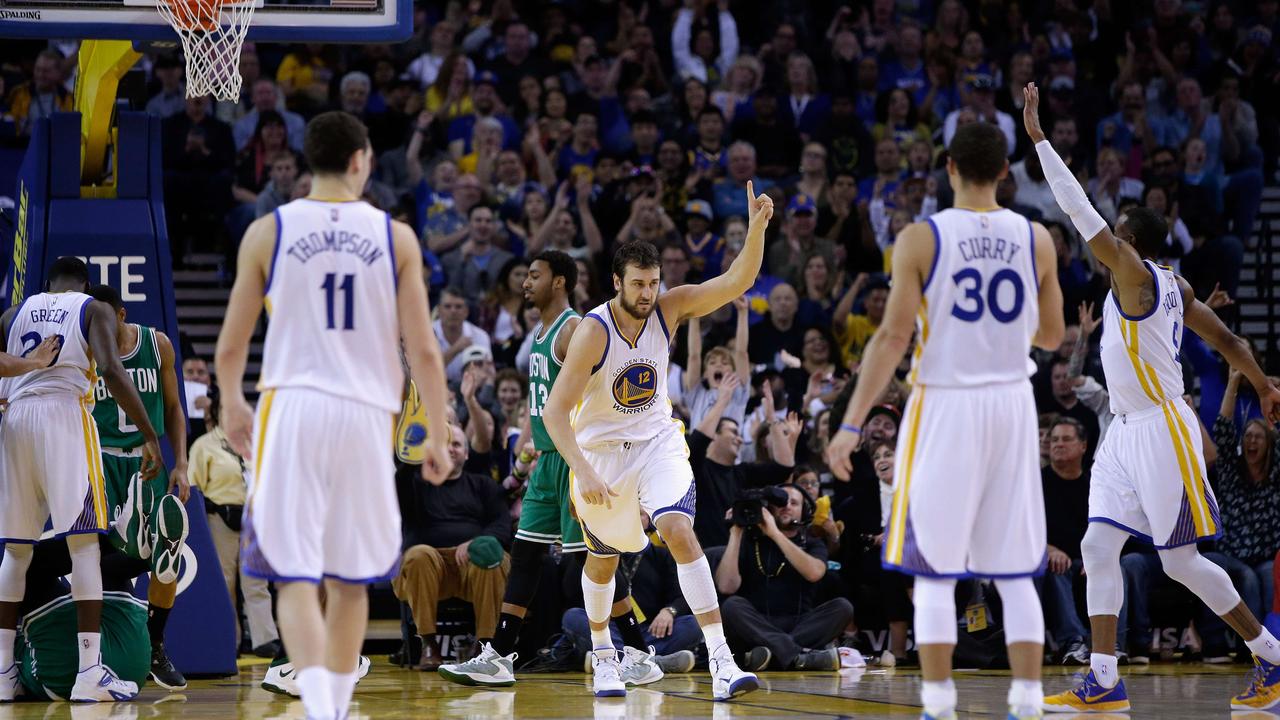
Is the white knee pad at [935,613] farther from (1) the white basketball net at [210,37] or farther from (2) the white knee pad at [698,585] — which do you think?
(1) the white basketball net at [210,37]

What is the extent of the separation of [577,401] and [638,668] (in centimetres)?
228

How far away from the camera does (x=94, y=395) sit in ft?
30.4

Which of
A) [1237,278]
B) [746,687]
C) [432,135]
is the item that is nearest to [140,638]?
[746,687]

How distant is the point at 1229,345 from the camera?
800cm

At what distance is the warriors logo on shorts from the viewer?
8.14m

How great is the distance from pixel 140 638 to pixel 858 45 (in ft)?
41.0

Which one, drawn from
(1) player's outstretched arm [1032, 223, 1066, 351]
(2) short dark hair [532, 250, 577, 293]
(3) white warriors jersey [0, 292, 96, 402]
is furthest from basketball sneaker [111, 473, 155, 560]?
(1) player's outstretched arm [1032, 223, 1066, 351]

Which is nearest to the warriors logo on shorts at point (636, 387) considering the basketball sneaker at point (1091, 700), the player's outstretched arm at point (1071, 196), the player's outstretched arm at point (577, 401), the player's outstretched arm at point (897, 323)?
the player's outstretched arm at point (577, 401)

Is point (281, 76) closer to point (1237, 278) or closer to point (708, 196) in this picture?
point (708, 196)

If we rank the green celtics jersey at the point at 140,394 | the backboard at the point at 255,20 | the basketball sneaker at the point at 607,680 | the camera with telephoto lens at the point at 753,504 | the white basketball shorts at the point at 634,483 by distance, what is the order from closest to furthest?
the white basketball shorts at the point at 634,483 < the basketball sneaker at the point at 607,680 < the backboard at the point at 255,20 < the green celtics jersey at the point at 140,394 < the camera with telephoto lens at the point at 753,504

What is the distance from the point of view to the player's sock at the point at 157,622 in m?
9.48

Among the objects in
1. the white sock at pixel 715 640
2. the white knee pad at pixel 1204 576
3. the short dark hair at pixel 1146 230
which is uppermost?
the short dark hair at pixel 1146 230

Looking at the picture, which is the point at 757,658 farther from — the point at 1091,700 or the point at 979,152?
the point at 979,152

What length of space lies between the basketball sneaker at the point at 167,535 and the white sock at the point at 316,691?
430 cm
